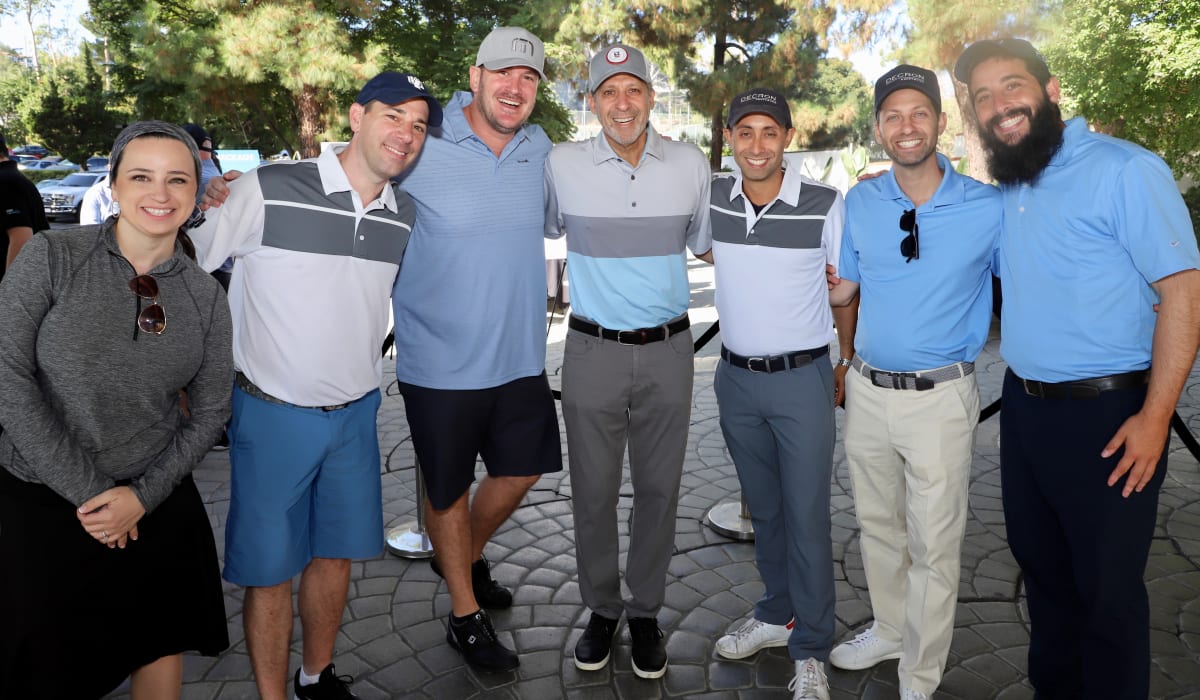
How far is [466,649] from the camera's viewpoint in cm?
347

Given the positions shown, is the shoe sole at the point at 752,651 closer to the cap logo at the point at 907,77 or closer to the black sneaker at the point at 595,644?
the black sneaker at the point at 595,644

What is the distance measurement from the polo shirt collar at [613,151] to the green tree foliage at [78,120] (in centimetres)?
3971

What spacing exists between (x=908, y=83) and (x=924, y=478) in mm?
1377

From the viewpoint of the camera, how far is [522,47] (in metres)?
3.31

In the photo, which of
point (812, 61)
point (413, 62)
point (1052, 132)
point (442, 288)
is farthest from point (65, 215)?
point (1052, 132)

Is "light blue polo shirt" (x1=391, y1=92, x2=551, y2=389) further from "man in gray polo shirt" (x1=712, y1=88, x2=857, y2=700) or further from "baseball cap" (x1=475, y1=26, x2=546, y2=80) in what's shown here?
"man in gray polo shirt" (x1=712, y1=88, x2=857, y2=700)

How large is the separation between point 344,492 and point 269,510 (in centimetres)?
26

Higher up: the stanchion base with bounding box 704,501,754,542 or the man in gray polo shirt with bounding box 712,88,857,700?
the man in gray polo shirt with bounding box 712,88,857,700

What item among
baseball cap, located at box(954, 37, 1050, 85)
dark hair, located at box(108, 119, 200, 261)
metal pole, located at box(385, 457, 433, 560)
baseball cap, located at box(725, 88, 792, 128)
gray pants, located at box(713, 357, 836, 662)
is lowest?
metal pole, located at box(385, 457, 433, 560)

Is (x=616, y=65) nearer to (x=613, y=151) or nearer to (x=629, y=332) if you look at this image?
(x=613, y=151)

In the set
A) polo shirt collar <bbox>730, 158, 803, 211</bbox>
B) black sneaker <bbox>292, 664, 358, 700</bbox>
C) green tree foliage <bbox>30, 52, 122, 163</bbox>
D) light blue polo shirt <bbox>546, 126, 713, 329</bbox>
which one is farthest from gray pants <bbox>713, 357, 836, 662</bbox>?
green tree foliage <bbox>30, 52, 122, 163</bbox>

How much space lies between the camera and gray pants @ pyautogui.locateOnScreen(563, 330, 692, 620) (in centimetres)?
333

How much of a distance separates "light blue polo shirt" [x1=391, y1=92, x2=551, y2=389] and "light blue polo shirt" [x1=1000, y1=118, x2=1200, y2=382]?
1.73 m

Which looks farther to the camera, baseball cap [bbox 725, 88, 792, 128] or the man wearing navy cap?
baseball cap [bbox 725, 88, 792, 128]
